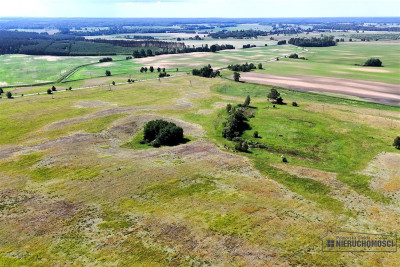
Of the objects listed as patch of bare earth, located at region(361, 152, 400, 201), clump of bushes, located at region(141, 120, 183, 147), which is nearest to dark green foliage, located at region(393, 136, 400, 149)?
patch of bare earth, located at region(361, 152, 400, 201)

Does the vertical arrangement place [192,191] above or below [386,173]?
above

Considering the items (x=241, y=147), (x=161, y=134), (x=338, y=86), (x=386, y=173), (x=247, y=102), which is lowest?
(x=386, y=173)

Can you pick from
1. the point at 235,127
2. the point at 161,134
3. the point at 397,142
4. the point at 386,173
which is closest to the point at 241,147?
the point at 235,127

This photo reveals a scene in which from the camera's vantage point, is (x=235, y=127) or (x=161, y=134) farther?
(x=235, y=127)

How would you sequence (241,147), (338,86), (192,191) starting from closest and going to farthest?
(192,191), (241,147), (338,86)

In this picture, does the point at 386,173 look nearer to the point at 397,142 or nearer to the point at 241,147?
the point at 397,142

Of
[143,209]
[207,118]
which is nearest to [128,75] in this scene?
[207,118]
